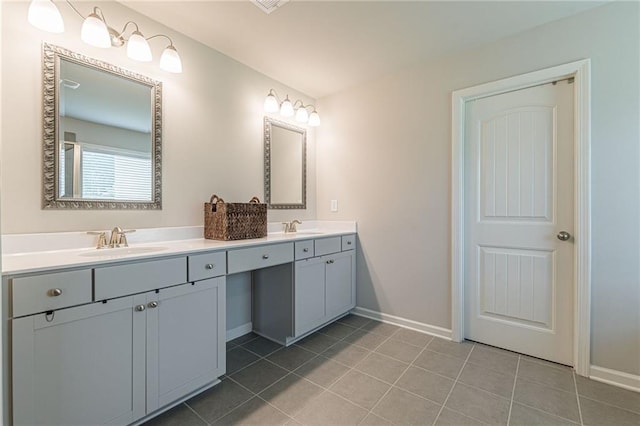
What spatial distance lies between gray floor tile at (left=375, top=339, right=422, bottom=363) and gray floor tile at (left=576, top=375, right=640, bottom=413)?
0.96 m

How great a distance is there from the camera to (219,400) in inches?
63.4

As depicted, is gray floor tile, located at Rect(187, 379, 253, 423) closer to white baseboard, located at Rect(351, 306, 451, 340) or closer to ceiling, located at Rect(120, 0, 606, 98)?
white baseboard, located at Rect(351, 306, 451, 340)

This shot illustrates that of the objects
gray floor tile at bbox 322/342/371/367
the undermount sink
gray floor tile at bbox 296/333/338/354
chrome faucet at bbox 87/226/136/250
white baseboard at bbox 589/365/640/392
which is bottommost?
gray floor tile at bbox 322/342/371/367

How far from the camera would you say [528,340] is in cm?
210

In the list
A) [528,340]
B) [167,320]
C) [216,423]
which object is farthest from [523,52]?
[216,423]

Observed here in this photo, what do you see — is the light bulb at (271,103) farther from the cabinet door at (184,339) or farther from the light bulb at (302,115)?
the cabinet door at (184,339)

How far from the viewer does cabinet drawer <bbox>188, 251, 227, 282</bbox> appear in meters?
1.58

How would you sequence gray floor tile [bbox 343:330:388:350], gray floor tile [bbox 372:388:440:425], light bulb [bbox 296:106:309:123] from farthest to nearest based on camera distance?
light bulb [bbox 296:106:309:123] → gray floor tile [bbox 343:330:388:350] → gray floor tile [bbox 372:388:440:425]

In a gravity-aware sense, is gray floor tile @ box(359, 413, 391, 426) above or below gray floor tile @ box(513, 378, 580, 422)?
below

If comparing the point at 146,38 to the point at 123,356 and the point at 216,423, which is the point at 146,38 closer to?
the point at 123,356

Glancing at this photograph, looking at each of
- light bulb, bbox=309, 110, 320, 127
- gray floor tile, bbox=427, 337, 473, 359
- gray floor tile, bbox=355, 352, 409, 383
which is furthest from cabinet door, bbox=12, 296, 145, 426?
light bulb, bbox=309, 110, 320, 127

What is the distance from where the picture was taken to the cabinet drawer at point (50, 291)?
3.51 ft

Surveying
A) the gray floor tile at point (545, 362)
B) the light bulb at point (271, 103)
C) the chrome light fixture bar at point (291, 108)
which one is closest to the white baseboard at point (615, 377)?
the gray floor tile at point (545, 362)

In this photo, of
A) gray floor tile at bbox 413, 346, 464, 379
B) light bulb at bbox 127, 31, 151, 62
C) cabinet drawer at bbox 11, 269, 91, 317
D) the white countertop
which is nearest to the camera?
cabinet drawer at bbox 11, 269, 91, 317
